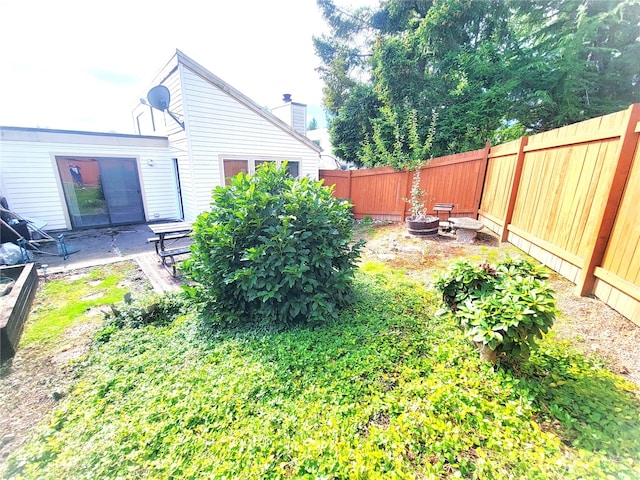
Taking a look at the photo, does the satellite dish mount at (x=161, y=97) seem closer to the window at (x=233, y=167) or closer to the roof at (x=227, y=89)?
the roof at (x=227, y=89)

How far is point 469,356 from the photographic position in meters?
2.34

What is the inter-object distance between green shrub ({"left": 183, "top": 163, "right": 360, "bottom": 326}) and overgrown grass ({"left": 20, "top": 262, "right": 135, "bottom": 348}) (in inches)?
67.4

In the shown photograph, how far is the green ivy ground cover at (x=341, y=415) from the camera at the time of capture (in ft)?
5.16

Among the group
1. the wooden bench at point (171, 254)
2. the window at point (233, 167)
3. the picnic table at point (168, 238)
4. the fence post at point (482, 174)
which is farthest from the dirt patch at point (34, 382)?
the fence post at point (482, 174)

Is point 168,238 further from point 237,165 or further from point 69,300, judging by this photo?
point 237,165

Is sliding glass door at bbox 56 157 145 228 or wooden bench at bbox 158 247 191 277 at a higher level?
sliding glass door at bbox 56 157 145 228

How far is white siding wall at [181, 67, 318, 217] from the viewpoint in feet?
23.8

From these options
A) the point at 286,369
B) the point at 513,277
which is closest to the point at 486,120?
the point at 513,277

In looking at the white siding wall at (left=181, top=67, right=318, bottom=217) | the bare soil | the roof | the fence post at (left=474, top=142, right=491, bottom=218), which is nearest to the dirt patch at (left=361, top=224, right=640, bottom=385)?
the bare soil

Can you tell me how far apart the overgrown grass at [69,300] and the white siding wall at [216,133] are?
3285 mm

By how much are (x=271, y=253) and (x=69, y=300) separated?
3.50 metres

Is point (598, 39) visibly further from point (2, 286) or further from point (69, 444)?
point (2, 286)

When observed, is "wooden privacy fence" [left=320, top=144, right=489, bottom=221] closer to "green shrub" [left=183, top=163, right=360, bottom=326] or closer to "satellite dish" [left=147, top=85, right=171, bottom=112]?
"green shrub" [left=183, top=163, right=360, bottom=326]

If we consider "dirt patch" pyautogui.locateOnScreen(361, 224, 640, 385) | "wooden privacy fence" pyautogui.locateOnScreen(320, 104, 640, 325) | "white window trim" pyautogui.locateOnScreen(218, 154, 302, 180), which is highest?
"white window trim" pyautogui.locateOnScreen(218, 154, 302, 180)
